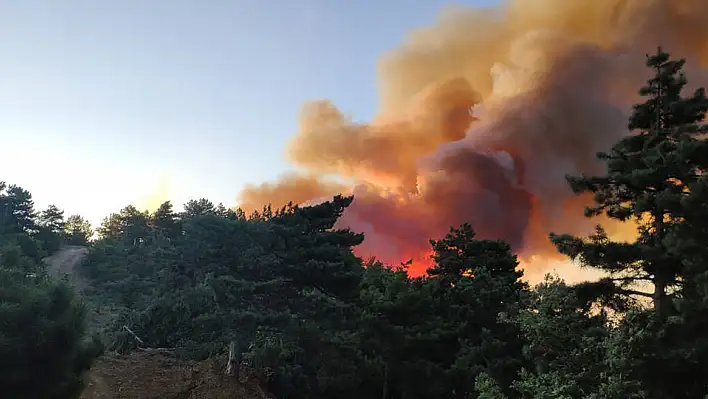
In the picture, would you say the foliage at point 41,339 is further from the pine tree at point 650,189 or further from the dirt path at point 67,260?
the dirt path at point 67,260

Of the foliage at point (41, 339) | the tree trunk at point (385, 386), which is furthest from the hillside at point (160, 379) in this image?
the tree trunk at point (385, 386)

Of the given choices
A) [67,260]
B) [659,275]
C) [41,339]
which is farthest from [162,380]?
[67,260]

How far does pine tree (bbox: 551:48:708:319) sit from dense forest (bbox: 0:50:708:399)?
0.05m

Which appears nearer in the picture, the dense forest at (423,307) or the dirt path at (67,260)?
the dense forest at (423,307)

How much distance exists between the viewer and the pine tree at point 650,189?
16.6m

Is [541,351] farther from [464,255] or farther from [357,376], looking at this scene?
[464,255]

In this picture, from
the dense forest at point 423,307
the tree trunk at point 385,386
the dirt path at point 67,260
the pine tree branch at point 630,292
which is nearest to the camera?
the dense forest at point 423,307

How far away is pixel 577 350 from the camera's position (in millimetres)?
19422

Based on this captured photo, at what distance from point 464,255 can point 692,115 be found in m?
22.5

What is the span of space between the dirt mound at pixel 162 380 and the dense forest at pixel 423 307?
3.98ft

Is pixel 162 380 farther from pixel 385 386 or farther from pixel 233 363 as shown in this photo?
pixel 385 386

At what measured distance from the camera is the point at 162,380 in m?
28.4

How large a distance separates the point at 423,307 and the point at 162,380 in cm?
1588

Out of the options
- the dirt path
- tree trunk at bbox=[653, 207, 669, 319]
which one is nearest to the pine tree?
tree trunk at bbox=[653, 207, 669, 319]
